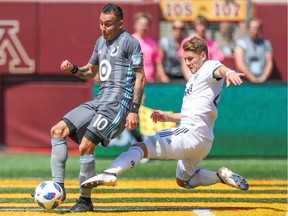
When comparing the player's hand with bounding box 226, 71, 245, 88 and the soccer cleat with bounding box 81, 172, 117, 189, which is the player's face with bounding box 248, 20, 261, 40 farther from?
the soccer cleat with bounding box 81, 172, 117, 189

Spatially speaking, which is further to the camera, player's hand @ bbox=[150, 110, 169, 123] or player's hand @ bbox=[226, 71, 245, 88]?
player's hand @ bbox=[150, 110, 169, 123]

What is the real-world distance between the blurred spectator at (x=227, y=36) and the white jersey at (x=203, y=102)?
8.36 m

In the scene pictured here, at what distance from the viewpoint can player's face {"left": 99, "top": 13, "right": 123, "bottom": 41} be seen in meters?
8.69

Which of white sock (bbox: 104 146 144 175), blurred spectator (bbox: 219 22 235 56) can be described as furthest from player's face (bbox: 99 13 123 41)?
blurred spectator (bbox: 219 22 235 56)

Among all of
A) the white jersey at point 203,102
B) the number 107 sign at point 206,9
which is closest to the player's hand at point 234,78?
the white jersey at point 203,102

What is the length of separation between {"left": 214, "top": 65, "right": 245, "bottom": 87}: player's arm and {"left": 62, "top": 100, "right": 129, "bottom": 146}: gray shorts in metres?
0.96

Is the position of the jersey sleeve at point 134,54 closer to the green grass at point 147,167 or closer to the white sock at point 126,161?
the white sock at point 126,161

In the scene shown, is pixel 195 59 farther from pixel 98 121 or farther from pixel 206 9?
pixel 206 9

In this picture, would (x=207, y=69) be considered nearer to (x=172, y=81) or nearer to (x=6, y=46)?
(x=172, y=81)

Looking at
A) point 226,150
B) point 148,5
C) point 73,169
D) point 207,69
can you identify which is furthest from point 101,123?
point 148,5

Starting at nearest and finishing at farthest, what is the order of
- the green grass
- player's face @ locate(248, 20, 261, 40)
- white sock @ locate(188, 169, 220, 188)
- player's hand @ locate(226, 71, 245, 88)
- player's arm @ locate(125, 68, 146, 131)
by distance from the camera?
player's hand @ locate(226, 71, 245, 88), player's arm @ locate(125, 68, 146, 131), white sock @ locate(188, 169, 220, 188), the green grass, player's face @ locate(248, 20, 261, 40)

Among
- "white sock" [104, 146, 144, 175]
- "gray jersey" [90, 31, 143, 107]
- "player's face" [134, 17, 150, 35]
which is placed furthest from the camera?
"player's face" [134, 17, 150, 35]

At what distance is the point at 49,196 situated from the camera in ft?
27.3

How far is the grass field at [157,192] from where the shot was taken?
8734mm
